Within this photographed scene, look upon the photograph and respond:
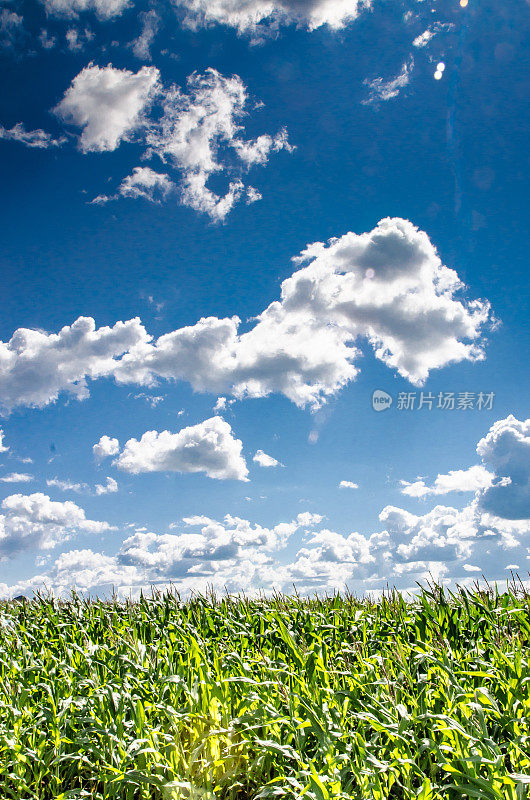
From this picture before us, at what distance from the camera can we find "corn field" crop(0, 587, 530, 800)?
4.17 m

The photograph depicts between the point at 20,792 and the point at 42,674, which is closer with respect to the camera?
the point at 20,792

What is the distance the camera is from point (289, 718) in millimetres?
4633

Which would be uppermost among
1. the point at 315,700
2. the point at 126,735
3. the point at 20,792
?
the point at 315,700

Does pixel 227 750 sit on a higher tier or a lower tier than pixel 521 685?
lower

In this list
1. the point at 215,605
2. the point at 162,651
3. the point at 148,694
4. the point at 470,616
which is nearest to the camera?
the point at 148,694

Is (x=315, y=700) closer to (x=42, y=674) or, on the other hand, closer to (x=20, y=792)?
(x=20, y=792)

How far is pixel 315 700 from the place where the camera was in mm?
4926

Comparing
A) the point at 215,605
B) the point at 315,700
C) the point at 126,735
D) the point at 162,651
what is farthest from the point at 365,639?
the point at 215,605

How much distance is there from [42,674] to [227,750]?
11.4ft

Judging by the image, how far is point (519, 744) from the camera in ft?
14.2

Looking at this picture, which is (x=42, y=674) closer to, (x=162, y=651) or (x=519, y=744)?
(x=162, y=651)

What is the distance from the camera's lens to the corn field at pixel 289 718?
4168 millimetres

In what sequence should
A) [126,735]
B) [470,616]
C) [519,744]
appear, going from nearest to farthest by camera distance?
[519,744] → [126,735] → [470,616]

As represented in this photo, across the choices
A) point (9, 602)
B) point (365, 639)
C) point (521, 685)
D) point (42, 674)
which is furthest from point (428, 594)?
point (9, 602)
